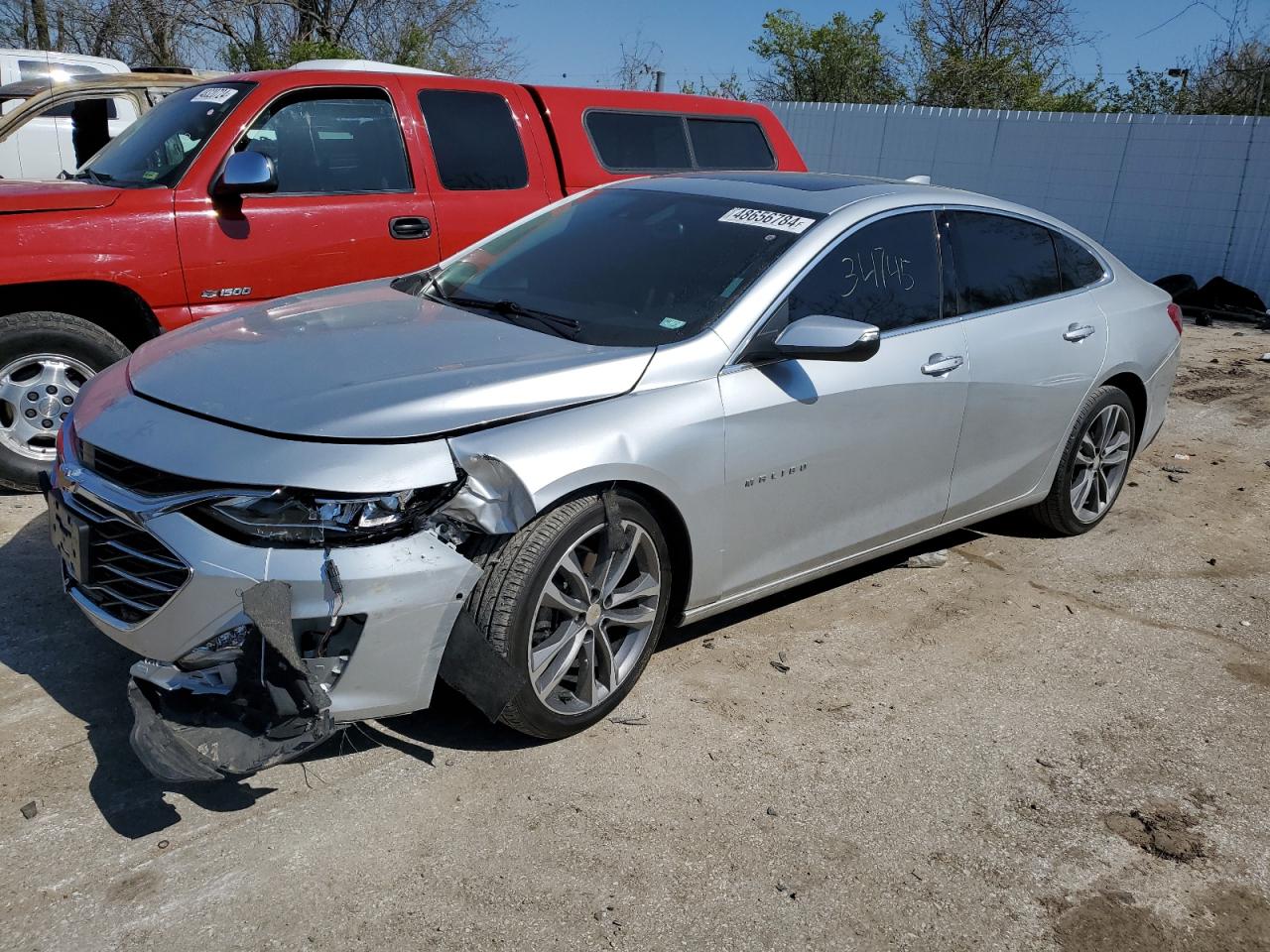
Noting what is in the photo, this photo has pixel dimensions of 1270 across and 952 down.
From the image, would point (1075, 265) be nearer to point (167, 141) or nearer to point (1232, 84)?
point (167, 141)

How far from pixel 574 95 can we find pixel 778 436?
391cm

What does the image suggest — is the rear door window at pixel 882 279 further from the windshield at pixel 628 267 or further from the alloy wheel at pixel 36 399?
the alloy wheel at pixel 36 399

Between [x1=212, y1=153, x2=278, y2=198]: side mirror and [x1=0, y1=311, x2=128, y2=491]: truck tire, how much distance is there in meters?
0.92

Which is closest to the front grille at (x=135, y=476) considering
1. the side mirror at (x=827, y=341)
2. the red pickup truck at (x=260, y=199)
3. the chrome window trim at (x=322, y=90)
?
the side mirror at (x=827, y=341)

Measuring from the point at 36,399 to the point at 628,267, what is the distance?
115 inches

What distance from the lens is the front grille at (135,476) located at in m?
2.92

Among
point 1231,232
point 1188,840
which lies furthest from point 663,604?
point 1231,232

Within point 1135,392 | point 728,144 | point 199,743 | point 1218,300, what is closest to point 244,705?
point 199,743

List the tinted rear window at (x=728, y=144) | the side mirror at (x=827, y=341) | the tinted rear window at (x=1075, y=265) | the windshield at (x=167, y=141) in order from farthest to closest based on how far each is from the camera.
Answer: the tinted rear window at (x=728, y=144) < the windshield at (x=167, y=141) < the tinted rear window at (x=1075, y=265) < the side mirror at (x=827, y=341)

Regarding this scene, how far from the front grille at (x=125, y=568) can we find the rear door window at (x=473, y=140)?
3539 millimetres

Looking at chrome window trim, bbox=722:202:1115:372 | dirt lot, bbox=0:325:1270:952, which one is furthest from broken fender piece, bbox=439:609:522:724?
chrome window trim, bbox=722:202:1115:372

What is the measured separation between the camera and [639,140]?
7121 millimetres

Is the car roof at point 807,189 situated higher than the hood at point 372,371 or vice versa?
Answer: the car roof at point 807,189

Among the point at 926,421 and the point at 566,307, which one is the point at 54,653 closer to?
the point at 566,307
